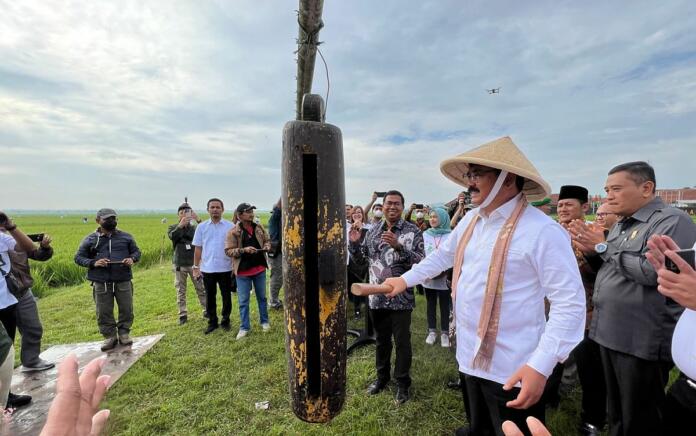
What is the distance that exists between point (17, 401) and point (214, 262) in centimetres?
323

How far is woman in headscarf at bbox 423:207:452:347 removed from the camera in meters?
5.96

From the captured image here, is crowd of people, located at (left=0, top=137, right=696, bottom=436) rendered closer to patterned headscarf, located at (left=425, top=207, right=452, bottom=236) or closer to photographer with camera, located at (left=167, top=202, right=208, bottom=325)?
patterned headscarf, located at (left=425, top=207, right=452, bottom=236)

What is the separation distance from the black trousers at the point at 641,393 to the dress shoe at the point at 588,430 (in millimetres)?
806

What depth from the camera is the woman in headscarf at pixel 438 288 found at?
19.6ft

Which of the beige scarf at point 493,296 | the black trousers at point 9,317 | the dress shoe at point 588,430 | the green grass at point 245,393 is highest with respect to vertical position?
the beige scarf at point 493,296

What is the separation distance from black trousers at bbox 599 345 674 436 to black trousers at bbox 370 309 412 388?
2078mm

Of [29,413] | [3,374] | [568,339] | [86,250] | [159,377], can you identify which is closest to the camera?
[568,339]

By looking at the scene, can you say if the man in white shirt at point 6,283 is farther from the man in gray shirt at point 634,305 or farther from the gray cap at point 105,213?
the man in gray shirt at point 634,305

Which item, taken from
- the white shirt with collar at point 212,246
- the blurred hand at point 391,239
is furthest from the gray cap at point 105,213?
the blurred hand at point 391,239

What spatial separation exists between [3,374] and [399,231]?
15.4ft

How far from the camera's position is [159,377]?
4.87 meters

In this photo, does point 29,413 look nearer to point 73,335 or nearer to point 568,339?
point 73,335

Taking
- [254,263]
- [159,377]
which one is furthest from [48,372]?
[254,263]

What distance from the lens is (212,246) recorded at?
262 inches
